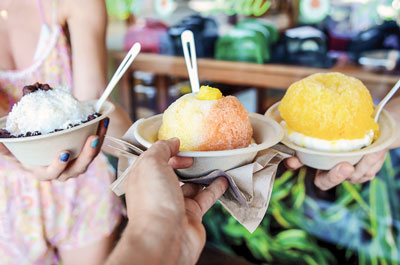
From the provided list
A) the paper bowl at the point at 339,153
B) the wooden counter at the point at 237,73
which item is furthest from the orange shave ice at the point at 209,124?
the wooden counter at the point at 237,73

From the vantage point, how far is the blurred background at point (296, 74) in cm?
184

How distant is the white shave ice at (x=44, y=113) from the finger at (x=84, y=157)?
0.06 meters

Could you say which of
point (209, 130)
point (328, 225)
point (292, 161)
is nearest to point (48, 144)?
point (209, 130)

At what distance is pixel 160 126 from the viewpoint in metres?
0.93

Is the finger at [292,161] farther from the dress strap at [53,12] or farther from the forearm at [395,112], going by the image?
the dress strap at [53,12]

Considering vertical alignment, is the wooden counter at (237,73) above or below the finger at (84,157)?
below

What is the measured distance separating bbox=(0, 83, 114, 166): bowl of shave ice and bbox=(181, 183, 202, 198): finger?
311 mm

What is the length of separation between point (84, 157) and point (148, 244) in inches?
18.8

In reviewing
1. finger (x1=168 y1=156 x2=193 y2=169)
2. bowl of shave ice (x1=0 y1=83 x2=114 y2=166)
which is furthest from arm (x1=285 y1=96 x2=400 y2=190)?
bowl of shave ice (x1=0 y1=83 x2=114 y2=166)

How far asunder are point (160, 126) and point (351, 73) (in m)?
1.35

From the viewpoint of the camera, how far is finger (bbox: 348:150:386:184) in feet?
3.46

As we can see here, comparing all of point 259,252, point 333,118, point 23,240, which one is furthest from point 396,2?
point 23,240

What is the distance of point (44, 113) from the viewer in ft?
2.93

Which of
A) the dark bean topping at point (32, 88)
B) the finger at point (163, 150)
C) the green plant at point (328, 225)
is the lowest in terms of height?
the green plant at point (328, 225)
